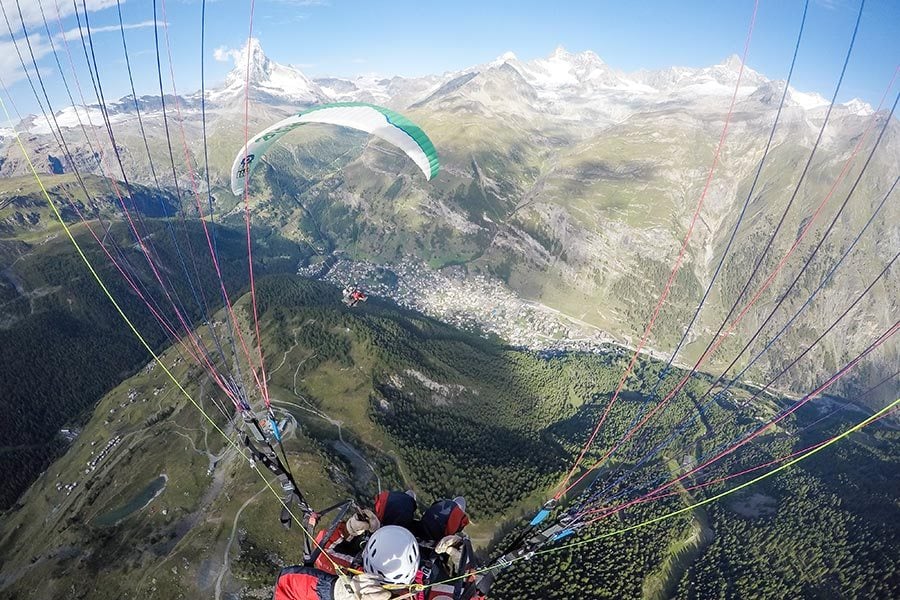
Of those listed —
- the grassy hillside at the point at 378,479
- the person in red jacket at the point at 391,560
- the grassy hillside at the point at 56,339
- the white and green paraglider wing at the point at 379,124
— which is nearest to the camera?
the person in red jacket at the point at 391,560

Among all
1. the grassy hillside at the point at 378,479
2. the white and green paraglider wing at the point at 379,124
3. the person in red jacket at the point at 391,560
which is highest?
the white and green paraglider wing at the point at 379,124

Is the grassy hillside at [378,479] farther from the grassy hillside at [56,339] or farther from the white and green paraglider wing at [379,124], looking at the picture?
the white and green paraglider wing at [379,124]

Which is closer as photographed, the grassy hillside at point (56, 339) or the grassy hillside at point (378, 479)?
the grassy hillside at point (378, 479)

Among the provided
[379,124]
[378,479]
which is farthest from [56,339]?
[379,124]

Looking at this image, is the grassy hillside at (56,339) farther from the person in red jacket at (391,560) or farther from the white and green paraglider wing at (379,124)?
the person in red jacket at (391,560)

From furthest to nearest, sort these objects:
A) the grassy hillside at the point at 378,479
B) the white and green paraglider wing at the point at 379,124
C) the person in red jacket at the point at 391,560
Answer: the grassy hillside at the point at 378,479, the white and green paraglider wing at the point at 379,124, the person in red jacket at the point at 391,560

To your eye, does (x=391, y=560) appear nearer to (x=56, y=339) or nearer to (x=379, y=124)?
(x=379, y=124)

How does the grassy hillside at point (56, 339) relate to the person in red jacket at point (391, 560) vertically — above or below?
below

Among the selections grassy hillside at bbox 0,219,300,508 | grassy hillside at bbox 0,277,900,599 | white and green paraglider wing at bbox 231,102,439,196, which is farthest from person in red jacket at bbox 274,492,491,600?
grassy hillside at bbox 0,219,300,508

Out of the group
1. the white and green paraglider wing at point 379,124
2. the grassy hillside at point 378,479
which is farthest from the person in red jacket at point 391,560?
the grassy hillside at point 378,479

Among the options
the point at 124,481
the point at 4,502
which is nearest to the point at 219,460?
the point at 124,481

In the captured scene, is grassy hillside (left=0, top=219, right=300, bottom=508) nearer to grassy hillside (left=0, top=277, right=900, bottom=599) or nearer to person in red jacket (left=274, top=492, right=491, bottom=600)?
grassy hillside (left=0, top=277, right=900, bottom=599)

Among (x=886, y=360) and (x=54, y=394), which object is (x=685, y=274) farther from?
(x=54, y=394)
